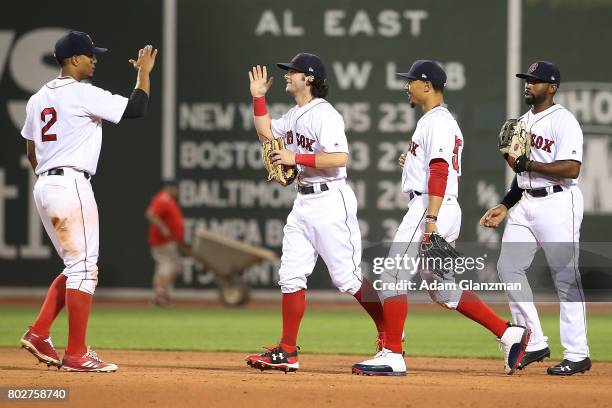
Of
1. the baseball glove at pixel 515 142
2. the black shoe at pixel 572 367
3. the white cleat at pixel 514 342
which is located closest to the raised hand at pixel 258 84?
the baseball glove at pixel 515 142

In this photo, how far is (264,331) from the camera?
11.3 m

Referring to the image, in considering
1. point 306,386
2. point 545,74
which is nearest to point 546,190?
point 545,74

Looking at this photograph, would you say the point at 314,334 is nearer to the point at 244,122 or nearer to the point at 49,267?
the point at 244,122

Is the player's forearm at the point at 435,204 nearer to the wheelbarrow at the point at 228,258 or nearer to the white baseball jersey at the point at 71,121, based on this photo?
the white baseball jersey at the point at 71,121

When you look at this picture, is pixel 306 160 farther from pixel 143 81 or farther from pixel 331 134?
pixel 143 81

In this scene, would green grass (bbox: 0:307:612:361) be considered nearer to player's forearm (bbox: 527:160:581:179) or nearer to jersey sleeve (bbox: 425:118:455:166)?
player's forearm (bbox: 527:160:581:179)

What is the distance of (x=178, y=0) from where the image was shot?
1505 cm

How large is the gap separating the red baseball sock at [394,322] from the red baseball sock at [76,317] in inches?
72.1

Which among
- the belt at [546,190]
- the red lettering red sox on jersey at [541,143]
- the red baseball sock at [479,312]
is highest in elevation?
the red lettering red sox on jersey at [541,143]

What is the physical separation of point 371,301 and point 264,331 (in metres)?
4.06

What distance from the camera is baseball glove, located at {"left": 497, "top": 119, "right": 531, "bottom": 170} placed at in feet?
24.0

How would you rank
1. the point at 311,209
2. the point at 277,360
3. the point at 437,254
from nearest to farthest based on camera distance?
the point at 437,254
the point at 277,360
the point at 311,209

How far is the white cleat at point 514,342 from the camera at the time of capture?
7.12m

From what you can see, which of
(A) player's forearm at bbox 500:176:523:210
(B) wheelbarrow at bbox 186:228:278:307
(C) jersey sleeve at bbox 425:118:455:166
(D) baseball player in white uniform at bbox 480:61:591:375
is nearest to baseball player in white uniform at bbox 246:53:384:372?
(C) jersey sleeve at bbox 425:118:455:166
